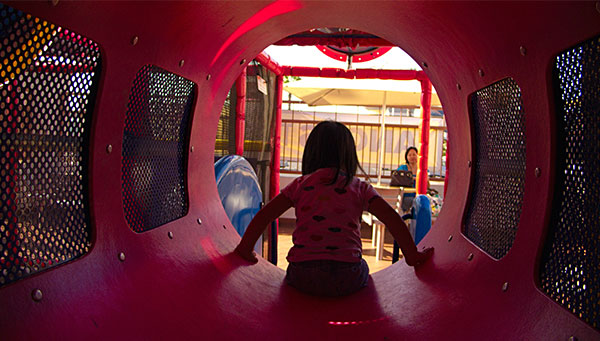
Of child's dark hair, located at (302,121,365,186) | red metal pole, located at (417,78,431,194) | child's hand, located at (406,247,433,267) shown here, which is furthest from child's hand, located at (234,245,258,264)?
red metal pole, located at (417,78,431,194)

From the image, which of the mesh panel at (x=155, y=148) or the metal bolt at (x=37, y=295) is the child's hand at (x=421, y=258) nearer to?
the mesh panel at (x=155, y=148)

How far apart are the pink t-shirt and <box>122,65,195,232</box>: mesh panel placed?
439 mm

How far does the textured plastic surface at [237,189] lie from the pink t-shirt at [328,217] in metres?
0.68

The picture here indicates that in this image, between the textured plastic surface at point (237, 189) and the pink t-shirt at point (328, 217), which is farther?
the textured plastic surface at point (237, 189)

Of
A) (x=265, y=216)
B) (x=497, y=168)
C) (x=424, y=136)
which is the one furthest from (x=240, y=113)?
(x=497, y=168)

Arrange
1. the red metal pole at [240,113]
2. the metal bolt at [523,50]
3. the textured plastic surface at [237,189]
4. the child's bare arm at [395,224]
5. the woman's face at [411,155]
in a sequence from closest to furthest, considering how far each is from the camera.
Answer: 1. the metal bolt at [523,50]
2. the child's bare arm at [395,224]
3. the textured plastic surface at [237,189]
4. the red metal pole at [240,113]
5. the woman's face at [411,155]

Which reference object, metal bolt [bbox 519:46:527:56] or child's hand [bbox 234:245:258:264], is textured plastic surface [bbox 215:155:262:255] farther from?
metal bolt [bbox 519:46:527:56]

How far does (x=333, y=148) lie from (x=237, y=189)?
939mm

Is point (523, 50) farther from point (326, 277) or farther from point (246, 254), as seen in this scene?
point (246, 254)

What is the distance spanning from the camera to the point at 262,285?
1704mm

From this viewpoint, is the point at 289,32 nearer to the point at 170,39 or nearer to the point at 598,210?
the point at 170,39

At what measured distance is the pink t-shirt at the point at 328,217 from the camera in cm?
170

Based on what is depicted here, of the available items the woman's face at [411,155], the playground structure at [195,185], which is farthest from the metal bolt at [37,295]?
the woman's face at [411,155]

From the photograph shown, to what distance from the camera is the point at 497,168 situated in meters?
1.40
